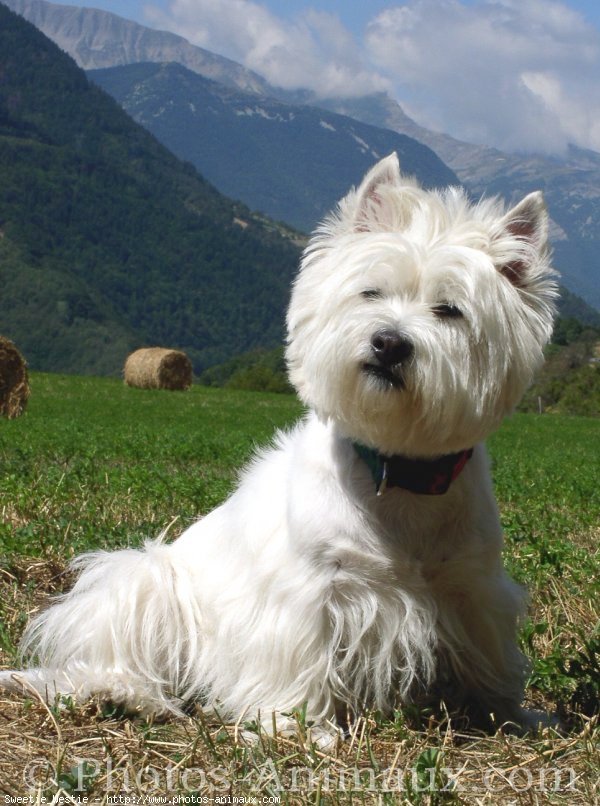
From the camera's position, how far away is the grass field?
9.08 feet

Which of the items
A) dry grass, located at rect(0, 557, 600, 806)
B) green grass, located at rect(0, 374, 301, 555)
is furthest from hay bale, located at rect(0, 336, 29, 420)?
dry grass, located at rect(0, 557, 600, 806)

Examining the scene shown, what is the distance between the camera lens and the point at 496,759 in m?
3.11

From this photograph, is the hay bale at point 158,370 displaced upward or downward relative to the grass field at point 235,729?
downward

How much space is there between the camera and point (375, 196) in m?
3.51

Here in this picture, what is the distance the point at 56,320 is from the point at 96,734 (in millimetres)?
111263

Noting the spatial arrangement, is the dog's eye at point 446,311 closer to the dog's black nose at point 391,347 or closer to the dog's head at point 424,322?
the dog's head at point 424,322

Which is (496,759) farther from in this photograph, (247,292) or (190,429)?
(247,292)

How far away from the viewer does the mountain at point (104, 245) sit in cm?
11206

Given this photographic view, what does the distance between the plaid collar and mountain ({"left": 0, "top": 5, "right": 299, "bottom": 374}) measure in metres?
103

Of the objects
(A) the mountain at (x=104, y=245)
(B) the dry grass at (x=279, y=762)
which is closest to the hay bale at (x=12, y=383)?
(B) the dry grass at (x=279, y=762)

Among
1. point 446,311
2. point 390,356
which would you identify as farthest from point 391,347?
point 446,311

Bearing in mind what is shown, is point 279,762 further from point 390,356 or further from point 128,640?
point 390,356

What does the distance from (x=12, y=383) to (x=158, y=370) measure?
1528cm
